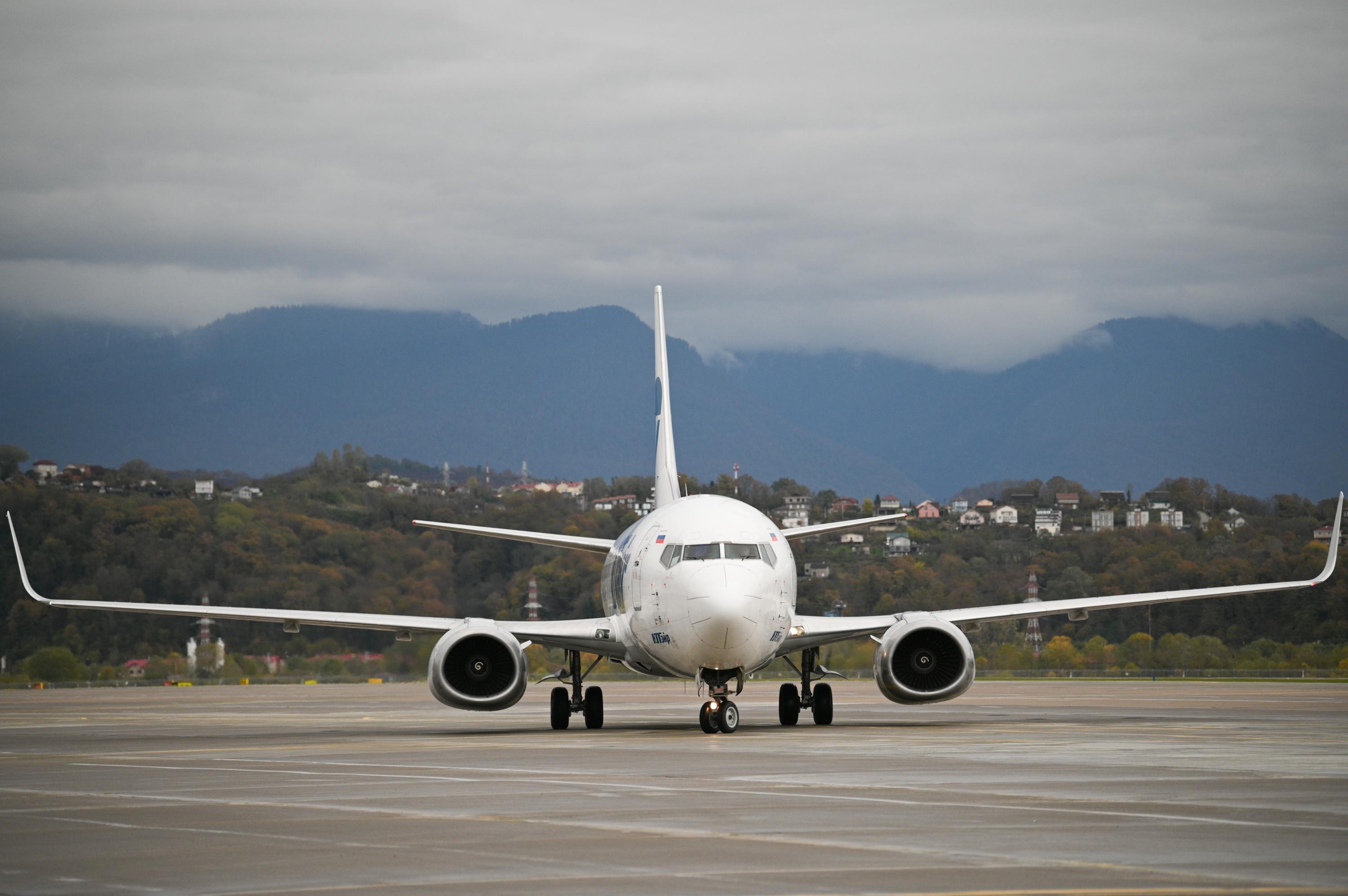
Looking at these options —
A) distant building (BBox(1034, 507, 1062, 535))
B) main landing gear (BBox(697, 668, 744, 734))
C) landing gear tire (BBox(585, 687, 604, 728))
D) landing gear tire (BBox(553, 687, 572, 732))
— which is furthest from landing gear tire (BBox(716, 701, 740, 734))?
distant building (BBox(1034, 507, 1062, 535))

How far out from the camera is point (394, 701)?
5569cm

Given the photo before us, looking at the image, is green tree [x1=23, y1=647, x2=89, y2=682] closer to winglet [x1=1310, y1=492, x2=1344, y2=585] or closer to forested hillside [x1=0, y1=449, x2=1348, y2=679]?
forested hillside [x1=0, y1=449, x2=1348, y2=679]

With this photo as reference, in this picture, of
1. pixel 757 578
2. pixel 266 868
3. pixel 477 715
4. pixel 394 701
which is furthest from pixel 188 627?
pixel 266 868

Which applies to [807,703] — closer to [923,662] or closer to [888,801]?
[923,662]

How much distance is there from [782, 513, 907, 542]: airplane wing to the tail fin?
13.6 feet

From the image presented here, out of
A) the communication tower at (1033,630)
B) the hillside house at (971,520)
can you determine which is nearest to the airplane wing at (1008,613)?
the communication tower at (1033,630)

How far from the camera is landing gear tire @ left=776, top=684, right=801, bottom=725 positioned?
30.6 m

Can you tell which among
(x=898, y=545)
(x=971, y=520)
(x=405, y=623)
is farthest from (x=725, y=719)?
(x=971, y=520)

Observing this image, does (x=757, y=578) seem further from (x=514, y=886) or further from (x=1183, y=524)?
(x=1183, y=524)

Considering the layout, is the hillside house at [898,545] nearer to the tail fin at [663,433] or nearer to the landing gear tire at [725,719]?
the tail fin at [663,433]

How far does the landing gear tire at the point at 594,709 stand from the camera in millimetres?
30625

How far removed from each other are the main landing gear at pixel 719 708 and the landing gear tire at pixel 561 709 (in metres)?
3.91

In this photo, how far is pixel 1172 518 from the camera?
154500mm

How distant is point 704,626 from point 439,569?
48.2 m
